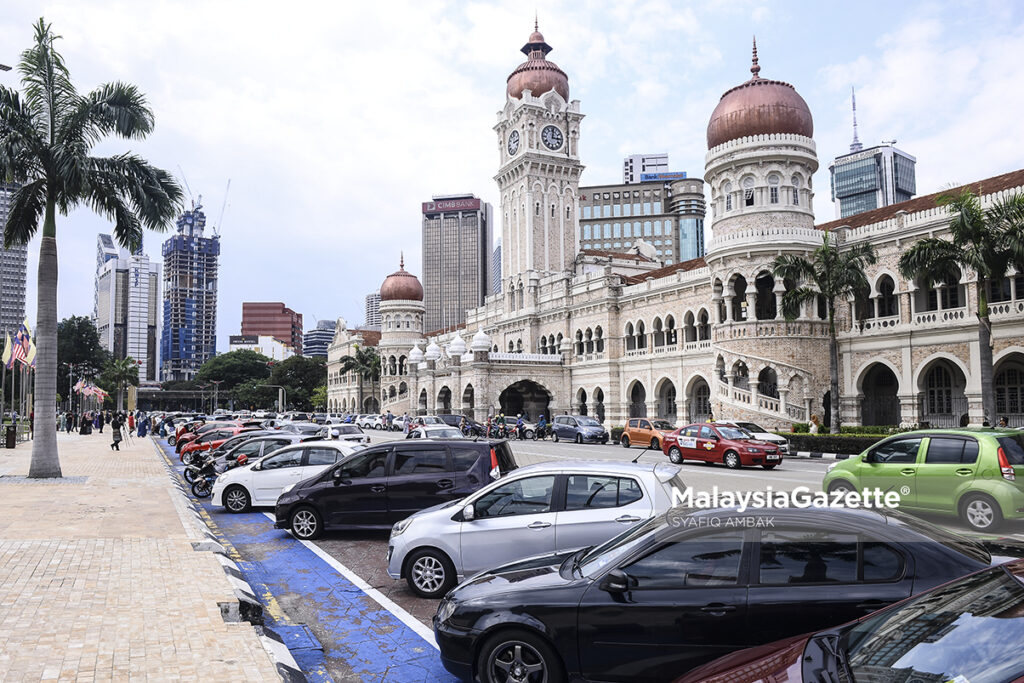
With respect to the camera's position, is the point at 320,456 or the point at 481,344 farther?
the point at 481,344

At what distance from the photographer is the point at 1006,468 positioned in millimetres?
9328

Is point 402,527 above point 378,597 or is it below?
above

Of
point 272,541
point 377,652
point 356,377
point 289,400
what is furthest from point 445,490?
point 289,400

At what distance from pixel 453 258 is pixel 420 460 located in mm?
183340

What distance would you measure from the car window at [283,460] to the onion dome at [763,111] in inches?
1142

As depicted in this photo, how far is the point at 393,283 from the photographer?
86625 mm

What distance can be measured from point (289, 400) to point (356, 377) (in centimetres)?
2445

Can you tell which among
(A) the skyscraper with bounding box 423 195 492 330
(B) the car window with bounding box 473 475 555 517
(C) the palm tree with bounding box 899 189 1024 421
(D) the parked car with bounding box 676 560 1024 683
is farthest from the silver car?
(A) the skyscraper with bounding box 423 195 492 330

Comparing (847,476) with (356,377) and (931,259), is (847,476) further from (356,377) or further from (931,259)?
(356,377)

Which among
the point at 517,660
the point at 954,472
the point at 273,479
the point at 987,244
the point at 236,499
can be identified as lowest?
the point at 236,499

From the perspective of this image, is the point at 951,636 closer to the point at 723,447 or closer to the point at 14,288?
the point at 723,447

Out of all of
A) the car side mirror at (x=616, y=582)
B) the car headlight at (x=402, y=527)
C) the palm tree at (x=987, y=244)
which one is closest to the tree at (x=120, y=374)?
the palm tree at (x=987, y=244)

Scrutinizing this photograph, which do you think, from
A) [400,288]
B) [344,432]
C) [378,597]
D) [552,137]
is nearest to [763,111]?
[344,432]

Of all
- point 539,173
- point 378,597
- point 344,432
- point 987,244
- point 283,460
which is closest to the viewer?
point 378,597
